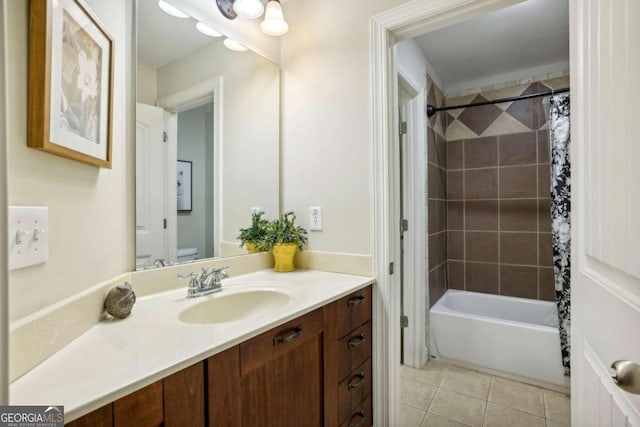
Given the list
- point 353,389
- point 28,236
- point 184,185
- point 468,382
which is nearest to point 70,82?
point 28,236

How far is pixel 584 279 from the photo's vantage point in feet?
2.26

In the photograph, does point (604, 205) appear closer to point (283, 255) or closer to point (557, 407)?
point (283, 255)

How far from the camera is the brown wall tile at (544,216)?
254cm

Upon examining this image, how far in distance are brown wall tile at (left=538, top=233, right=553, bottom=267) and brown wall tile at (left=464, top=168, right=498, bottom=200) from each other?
19.5 inches

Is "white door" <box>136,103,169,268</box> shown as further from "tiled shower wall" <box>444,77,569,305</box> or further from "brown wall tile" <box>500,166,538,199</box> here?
"brown wall tile" <box>500,166,538,199</box>

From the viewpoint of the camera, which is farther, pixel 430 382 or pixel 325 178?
pixel 430 382

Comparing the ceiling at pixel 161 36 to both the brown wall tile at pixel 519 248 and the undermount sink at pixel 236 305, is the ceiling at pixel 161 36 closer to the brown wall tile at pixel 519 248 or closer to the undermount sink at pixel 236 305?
the undermount sink at pixel 236 305

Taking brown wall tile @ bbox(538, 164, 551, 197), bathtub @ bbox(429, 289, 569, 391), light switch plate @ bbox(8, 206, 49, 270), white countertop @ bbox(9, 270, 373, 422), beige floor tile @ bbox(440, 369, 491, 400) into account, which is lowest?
beige floor tile @ bbox(440, 369, 491, 400)

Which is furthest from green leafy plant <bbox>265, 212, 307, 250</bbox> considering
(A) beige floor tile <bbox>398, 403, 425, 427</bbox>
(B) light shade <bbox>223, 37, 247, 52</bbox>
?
(A) beige floor tile <bbox>398, 403, 425, 427</bbox>

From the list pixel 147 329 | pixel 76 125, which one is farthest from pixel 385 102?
pixel 147 329

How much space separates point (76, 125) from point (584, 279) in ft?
4.18

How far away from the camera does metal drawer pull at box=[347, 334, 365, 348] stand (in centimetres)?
122

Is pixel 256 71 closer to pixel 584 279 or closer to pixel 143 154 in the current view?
pixel 143 154

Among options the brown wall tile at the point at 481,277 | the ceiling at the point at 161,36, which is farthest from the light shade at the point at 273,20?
the brown wall tile at the point at 481,277
